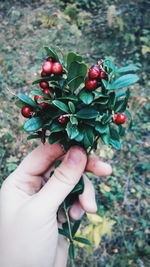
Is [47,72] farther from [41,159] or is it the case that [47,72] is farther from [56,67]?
[41,159]

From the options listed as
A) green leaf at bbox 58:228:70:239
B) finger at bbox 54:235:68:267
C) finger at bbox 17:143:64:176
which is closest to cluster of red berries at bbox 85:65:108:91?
finger at bbox 17:143:64:176

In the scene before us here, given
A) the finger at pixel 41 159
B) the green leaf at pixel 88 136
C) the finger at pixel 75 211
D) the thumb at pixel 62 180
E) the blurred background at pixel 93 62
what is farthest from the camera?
the blurred background at pixel 93 62

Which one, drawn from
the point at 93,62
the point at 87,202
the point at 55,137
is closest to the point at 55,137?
the point at 55,137

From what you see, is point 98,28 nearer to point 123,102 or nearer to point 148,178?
A: point 148,178

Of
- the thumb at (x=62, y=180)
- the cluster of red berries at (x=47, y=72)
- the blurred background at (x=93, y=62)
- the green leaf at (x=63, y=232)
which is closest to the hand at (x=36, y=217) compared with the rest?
the thumb at (x=62, y=180)

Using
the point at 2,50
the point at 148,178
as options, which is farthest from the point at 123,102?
the point at 2,50

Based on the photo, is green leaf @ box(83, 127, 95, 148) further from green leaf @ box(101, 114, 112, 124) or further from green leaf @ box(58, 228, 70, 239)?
green leaf @ box(58, 228, 70, 239)

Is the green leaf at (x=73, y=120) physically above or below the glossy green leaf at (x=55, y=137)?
above

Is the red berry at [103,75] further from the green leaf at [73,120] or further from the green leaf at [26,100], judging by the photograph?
the green leaf at [26,100]
